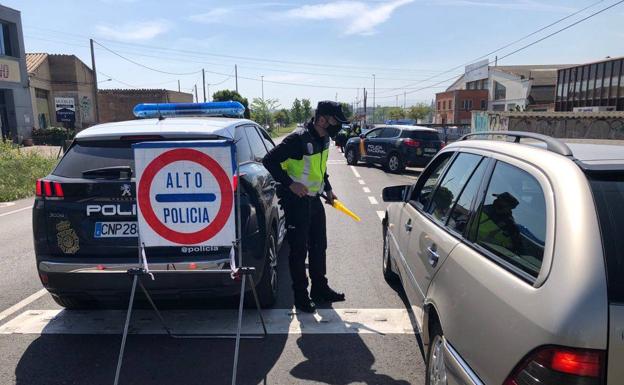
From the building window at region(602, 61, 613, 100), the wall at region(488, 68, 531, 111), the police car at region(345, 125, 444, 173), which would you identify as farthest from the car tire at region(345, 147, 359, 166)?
the wall at region(488, 68, 531, 111)

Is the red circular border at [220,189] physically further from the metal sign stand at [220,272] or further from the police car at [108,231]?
the police car at [108,231]

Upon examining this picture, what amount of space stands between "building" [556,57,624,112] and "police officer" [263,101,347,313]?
30227 millimetres

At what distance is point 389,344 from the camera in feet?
12.5

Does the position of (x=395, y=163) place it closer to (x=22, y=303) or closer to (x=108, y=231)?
(x=22, y=303)

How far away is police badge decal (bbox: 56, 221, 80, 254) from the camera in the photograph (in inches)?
144

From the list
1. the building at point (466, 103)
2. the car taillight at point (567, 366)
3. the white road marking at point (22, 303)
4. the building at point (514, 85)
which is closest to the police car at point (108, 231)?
the white road marking at point (22, 303)

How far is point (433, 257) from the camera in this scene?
2.90 m

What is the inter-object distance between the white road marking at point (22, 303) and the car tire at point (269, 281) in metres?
2.32

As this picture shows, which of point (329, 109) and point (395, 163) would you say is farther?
point (395, 163)

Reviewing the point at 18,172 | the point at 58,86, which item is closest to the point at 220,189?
the point at 18,172

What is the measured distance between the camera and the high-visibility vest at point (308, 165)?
4297 millimetres

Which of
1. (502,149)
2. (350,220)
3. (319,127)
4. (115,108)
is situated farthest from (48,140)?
(502,149)

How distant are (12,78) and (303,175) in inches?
1247

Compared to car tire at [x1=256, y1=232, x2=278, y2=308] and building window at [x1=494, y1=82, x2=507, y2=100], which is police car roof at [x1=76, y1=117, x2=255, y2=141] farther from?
building window at [x1=494, y1=82, x2=507, y2=100]
